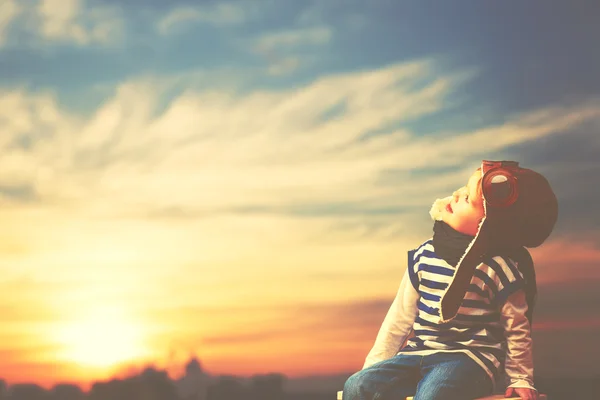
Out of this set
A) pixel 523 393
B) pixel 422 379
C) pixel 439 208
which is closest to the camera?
pixel 523 393

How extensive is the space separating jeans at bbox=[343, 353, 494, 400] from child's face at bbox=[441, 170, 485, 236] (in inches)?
15.3

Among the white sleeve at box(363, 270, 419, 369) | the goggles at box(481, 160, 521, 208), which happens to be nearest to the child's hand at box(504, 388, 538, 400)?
the white sleeve at box(363, 270, 419, 369)

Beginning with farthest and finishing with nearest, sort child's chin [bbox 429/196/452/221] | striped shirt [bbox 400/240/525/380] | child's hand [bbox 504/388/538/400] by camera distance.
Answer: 1. child's chin [bbox 429/196/452/221]
2. striped shirt [bbox 400/240/525/380]
3. child's hand [bbox 504/388/538/400]

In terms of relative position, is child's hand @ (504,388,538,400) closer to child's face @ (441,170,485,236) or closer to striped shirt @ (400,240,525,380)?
striped shirt @ (400,240,525,380)

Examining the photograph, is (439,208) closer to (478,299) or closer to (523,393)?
(478,299)

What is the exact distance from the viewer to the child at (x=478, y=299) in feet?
8.13

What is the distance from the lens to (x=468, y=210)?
8.45 feet

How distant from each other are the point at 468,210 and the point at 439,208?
118 millimetres

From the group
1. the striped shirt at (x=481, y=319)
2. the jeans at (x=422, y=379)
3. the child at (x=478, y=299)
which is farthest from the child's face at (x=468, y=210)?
the jeans at (x=422, y=379)

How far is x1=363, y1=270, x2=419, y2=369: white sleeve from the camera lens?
273cm

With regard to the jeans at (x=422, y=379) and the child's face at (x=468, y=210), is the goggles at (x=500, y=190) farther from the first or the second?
the jeans at (x=422, y=379)

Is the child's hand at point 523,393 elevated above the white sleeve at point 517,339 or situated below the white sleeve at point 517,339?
below

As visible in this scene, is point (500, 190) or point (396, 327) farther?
point (396, 327)

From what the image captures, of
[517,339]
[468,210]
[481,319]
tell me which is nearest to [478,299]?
[481,319]
